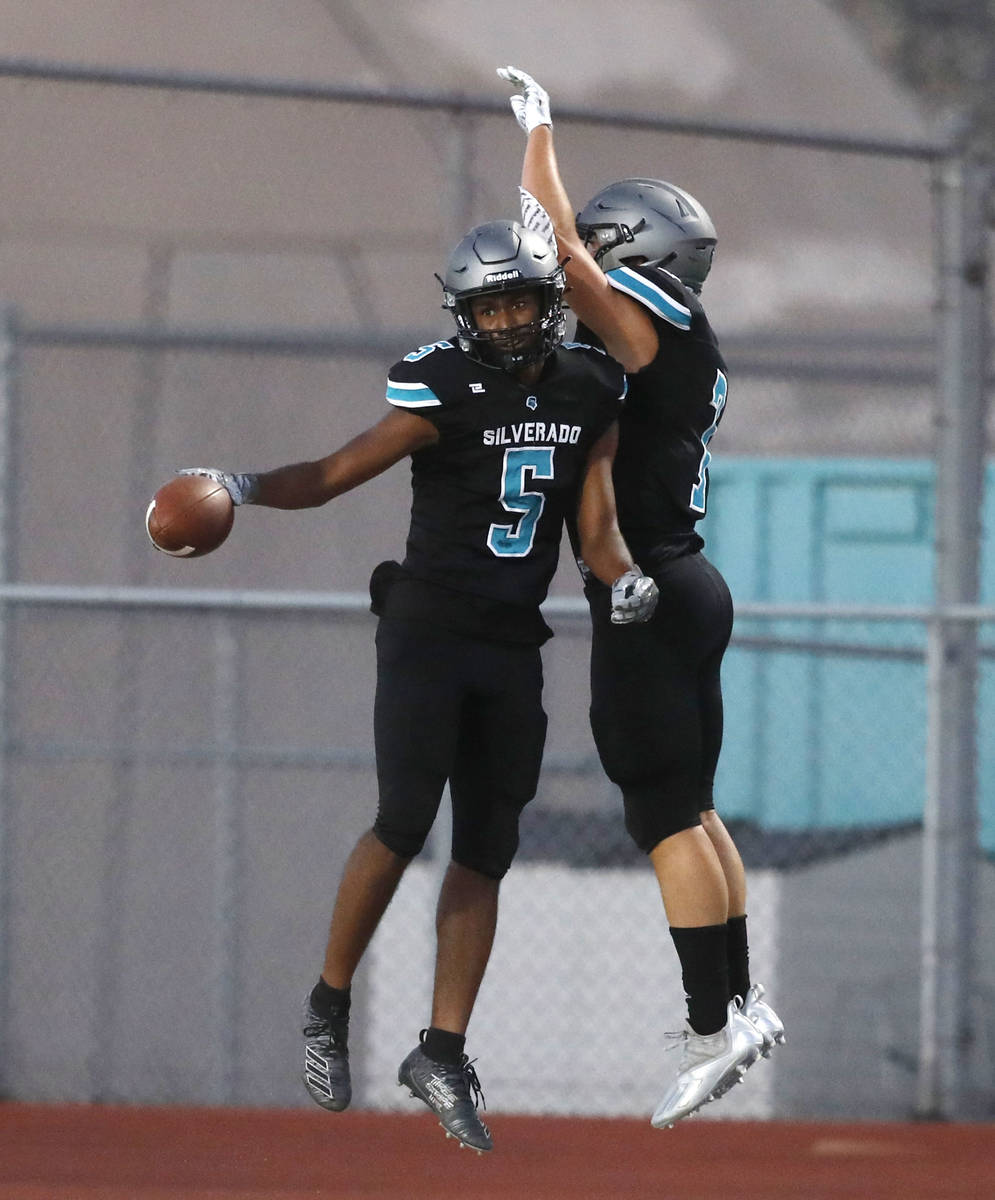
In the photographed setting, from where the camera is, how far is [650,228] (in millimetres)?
4836

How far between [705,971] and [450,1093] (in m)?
0.67

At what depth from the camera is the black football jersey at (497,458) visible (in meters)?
4.47

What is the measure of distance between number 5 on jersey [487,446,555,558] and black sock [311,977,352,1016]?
113cm

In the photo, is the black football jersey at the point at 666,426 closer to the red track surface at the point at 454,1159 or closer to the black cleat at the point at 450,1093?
the black cleat at the point at 450,1093

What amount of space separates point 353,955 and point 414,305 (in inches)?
294

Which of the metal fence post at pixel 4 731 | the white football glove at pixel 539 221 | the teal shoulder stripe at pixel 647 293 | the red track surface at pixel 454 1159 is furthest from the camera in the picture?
the metal fence post at pixel 4 731

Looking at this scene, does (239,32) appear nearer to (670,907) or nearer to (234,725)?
(234,725)

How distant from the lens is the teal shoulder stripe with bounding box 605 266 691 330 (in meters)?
4.65

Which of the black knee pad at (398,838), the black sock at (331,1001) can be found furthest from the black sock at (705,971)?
the black sock at (331,1001)

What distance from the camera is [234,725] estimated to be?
8.44m

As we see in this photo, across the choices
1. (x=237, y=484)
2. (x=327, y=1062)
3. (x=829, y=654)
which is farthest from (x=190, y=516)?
(x=829, y=654)

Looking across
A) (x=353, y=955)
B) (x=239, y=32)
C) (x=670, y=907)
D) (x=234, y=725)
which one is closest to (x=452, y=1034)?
(x=353, y=955)

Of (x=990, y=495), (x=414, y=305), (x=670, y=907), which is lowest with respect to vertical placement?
(x=670, y=907)

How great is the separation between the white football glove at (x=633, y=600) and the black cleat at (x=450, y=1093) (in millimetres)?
1203
